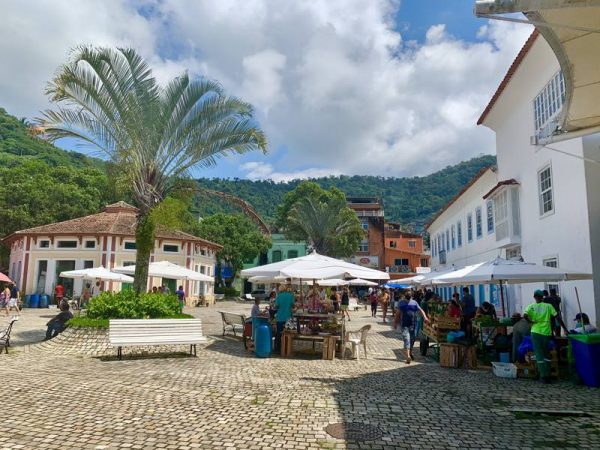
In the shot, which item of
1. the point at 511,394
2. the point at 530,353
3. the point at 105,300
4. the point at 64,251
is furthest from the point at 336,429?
the point at 64,251

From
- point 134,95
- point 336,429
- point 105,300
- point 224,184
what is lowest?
point 336,429

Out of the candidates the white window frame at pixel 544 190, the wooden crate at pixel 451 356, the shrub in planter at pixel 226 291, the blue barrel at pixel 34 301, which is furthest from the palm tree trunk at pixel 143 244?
the shrub in planter at pixel 226 291

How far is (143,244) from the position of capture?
12.9m

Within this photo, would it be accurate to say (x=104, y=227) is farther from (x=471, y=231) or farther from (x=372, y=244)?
(x=372, y=244)

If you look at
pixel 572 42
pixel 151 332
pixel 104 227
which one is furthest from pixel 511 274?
pixel 104 227

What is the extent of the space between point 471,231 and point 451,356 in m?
16.5

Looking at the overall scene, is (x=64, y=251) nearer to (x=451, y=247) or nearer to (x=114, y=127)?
(x=114, y=127)

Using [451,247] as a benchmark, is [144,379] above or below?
below

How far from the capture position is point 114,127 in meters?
13.2

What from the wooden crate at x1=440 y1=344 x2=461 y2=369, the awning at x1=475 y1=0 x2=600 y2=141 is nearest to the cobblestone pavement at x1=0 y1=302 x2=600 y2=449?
the wooden crate at x1=440 y1=344 x2=461 y2=369

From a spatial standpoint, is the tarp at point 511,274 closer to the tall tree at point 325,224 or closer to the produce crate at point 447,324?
the produce crate at point 447,324

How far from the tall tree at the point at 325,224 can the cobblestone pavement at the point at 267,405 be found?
3078 centimetres

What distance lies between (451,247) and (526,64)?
17.3 meters

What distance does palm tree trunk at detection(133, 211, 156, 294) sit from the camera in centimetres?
1282
